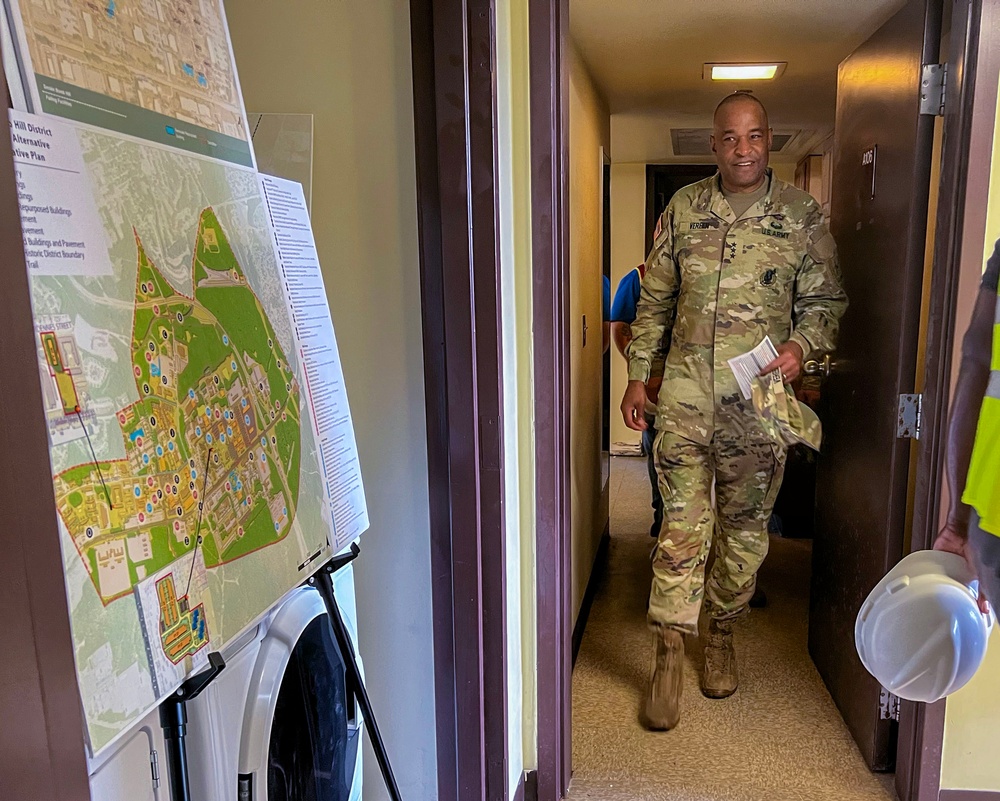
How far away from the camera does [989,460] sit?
3.47ft

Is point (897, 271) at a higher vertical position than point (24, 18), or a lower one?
lower

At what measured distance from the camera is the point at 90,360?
613 millimetres

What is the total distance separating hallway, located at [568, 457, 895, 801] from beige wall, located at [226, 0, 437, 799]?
0.78m

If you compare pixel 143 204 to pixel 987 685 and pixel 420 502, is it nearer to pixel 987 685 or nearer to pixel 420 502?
pixel 420 502

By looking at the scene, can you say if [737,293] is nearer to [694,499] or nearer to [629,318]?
[694,499]

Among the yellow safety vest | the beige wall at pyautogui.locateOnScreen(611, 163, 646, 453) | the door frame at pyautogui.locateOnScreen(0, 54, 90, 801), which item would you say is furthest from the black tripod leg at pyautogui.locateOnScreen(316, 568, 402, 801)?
the beige wall at pyautogui.locateOnScreen(611, 163, 646, 453)

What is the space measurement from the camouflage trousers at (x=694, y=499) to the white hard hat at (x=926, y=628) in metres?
0.96

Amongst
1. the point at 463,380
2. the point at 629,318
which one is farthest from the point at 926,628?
the point at 629,318

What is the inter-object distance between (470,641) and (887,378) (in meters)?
1.20

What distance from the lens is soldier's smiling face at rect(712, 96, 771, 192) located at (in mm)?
2174

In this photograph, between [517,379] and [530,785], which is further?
[530,785]

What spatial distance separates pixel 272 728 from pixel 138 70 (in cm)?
72

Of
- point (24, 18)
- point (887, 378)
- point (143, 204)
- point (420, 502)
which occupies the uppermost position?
point (24, 18)


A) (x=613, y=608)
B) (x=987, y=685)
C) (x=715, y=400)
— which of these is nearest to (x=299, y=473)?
(x=715, y=400)
